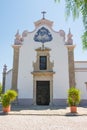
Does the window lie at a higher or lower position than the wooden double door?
higher

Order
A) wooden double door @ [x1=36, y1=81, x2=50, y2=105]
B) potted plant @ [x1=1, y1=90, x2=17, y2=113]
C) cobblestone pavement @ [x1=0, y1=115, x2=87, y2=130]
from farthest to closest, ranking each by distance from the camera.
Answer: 1. wooden double door @ [x1=36, y1=81, x2=50, y2=105]
2. potted plant @ [x1=1, y1=90, x2=17, y2=113]
3. cobblestone pavement @ [x1=0, y1=115, x2=87, y2=130]

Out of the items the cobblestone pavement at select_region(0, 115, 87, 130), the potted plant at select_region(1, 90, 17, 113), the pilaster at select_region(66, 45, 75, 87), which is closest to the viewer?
the cobblestone pavement at select_region(0, 115, 87, 130)

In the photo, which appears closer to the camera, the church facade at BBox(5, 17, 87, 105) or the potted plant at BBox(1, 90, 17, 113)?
the potted plant at BBox(1, 90, 17, 113)

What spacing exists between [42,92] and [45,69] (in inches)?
97.5

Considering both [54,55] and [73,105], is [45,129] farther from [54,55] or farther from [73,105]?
[54,55]

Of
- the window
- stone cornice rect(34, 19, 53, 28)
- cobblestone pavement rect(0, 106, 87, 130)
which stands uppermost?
stone cornice rect(34, 19, 53, 28)

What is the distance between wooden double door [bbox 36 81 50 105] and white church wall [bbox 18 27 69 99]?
716 mm

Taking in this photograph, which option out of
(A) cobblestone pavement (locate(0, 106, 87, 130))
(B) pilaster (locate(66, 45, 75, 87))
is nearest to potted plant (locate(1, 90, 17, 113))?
(A) cobblestone pavement (locate(0, 106, 87, 130))

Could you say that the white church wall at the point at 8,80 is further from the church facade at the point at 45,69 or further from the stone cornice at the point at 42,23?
the stone cornice at the point at 42,23

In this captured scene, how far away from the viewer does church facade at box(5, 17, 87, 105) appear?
812 inches

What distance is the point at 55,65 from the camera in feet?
69.2

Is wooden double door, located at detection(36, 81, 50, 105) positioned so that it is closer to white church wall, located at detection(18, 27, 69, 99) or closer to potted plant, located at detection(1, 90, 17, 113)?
white church wall, located at detection(18, 27, 69, 99)

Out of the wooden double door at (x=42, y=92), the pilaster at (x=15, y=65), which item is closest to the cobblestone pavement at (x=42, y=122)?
the wooden double door at (x=42, y=92)

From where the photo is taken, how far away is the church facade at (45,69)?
2062 centimetres
